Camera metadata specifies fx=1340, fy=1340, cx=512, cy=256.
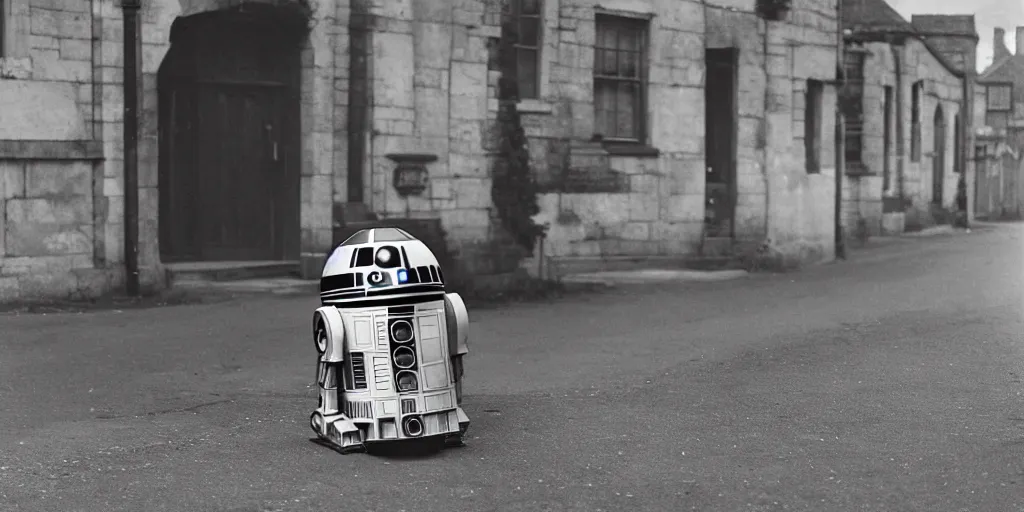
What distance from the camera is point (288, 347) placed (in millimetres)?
10938

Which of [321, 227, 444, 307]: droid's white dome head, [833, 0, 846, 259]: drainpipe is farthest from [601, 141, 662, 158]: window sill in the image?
[321, 227, 444, 307]: droid's white dome head

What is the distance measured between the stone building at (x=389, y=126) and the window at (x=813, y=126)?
0.12 feet

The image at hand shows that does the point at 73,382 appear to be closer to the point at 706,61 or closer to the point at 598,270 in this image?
the point at 598,270

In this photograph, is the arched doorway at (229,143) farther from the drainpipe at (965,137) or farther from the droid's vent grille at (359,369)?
the drainpipe at (965,137)

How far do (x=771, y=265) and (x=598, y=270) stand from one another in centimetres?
305

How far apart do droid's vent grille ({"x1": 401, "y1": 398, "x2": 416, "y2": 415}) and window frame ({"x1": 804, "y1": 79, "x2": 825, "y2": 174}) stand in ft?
49.7

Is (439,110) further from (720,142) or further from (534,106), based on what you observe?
(720,142)

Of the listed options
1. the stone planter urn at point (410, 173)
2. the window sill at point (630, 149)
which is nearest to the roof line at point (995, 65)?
the window sill at point (630, 149)

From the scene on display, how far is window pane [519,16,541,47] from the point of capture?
56.3 ft

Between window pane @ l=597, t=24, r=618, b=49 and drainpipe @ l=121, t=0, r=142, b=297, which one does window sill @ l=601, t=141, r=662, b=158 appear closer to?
window pane @ l=597, t=24, r=618, b=49

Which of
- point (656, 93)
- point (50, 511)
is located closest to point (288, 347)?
point (50, 511)

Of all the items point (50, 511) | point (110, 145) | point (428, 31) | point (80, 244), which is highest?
point (428, 31)

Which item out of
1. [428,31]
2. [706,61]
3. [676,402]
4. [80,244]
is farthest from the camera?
[706,61]

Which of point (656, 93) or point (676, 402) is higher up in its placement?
point (656, 93)
